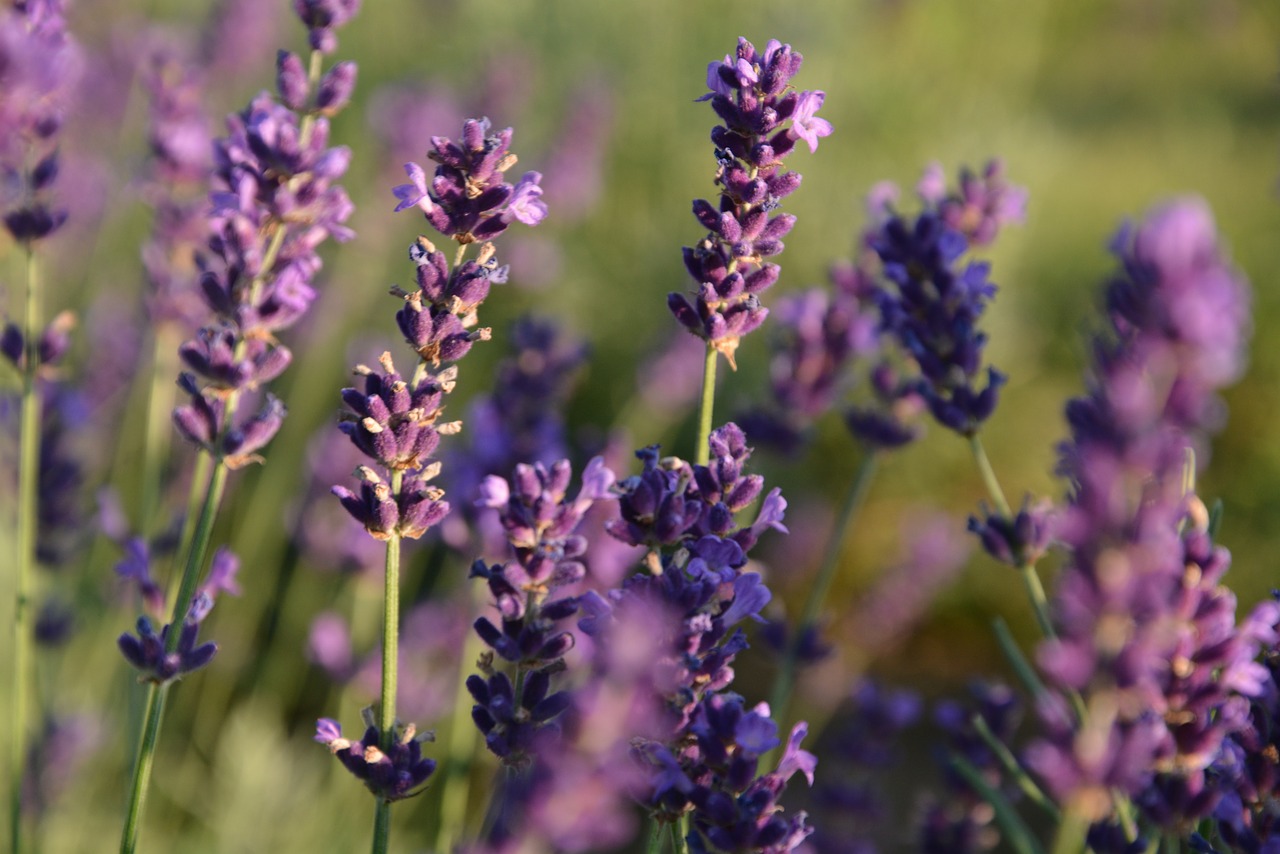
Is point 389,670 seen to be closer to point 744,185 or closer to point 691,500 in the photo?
point 691,500

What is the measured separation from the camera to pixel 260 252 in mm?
1292

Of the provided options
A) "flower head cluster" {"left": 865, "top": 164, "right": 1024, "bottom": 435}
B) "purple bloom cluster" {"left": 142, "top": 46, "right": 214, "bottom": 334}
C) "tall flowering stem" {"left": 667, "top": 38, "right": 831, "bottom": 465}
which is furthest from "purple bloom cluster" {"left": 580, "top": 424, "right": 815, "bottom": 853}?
"purple bloom cluster" {"left": 142, "top": 46, "right": 214, "bottom": 334}

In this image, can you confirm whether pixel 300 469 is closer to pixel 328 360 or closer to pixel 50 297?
pixel 328 360

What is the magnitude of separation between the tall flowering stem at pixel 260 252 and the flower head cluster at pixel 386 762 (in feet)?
0.73

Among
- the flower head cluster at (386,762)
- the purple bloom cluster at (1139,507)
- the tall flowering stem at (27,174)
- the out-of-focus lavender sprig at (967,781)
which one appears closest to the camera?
the purple bloom cluster at (1139,507)

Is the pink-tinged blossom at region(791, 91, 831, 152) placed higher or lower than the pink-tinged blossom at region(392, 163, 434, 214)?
higher

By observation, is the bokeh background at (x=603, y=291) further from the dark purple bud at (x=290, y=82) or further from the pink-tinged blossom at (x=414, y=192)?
the dark purple bud at (x=290, y=82)

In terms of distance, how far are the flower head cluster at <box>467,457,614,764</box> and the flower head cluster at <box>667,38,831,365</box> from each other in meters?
0.28

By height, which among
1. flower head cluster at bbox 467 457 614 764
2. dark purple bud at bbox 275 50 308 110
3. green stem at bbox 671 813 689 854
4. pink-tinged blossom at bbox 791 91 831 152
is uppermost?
dark purple bud at bbox 275 50 308 110

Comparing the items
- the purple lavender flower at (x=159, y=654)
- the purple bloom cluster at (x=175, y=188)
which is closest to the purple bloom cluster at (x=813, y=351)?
the purple bloom cluster at (x=175, y=188)

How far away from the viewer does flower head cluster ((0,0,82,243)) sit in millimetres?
1471

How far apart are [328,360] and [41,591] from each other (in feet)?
6.34

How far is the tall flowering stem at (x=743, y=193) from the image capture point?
1.21 m

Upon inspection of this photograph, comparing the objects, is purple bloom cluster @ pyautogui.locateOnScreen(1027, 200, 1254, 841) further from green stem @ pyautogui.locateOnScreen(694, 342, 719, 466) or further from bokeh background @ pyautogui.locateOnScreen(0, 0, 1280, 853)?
green stem @ pyautogui.locateOnScreen(694, 342, 719, 466)
